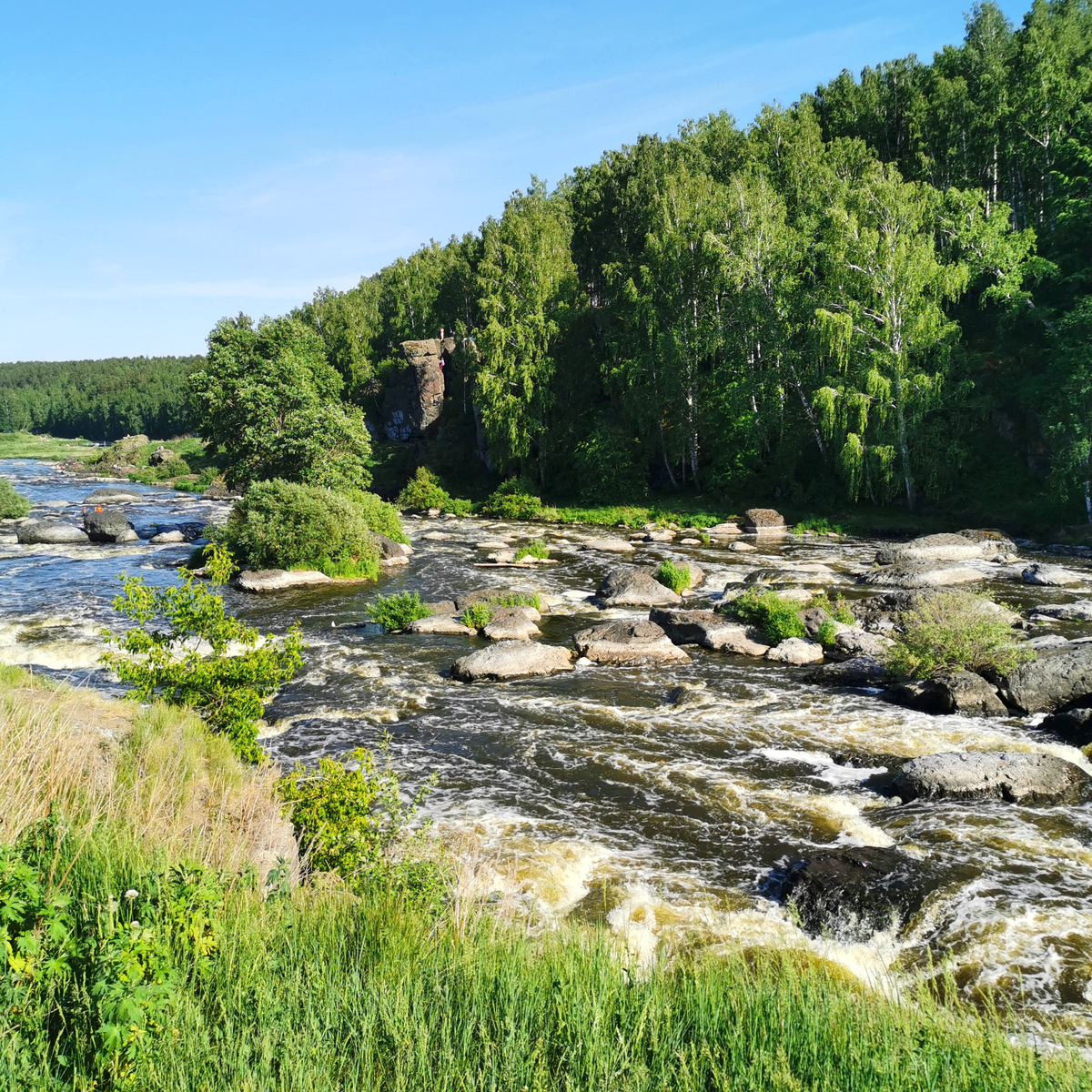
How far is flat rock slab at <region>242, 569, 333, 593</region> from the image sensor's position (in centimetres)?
2834

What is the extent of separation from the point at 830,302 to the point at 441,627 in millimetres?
28367

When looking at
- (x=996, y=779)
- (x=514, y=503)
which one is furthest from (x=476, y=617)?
(x=514, y=503)

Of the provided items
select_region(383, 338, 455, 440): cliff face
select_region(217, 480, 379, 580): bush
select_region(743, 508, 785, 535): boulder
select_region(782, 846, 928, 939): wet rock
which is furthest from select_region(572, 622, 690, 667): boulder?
select_region(383, 338, 455, 440): cliff face

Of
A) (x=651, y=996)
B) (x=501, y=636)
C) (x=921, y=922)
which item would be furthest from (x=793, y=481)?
(x=651, y=996)

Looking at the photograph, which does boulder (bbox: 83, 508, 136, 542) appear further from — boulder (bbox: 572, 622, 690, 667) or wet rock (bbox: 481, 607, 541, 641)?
boulder (bbox: 572, 622, 690, 667)

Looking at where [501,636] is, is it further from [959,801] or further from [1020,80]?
[1020,80]

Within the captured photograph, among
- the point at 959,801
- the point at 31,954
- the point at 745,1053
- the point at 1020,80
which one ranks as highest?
the point at 1020,80

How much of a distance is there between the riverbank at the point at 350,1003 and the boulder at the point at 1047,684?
11915 millimetres

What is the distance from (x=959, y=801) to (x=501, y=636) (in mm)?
12684

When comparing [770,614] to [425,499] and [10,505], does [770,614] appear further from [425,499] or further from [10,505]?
[10,505]

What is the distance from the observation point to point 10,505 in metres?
47.1

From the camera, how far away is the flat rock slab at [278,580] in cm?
2834

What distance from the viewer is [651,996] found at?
5012 millimetres

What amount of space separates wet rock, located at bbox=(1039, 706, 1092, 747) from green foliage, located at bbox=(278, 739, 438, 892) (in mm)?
11988
